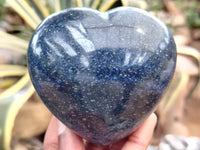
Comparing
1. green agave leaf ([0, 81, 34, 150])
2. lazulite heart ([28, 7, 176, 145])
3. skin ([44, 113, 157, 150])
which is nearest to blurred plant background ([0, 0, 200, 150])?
green agave leaf ([0, 81, 34, 150])

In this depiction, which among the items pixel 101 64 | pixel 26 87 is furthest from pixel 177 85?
pixel 101 64

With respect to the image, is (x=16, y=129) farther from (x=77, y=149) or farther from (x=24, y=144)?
(x=77, y=149)

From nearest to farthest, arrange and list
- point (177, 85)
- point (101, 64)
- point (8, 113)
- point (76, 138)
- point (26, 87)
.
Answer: point (101, 64), point (76, 138), point (8, 113), point (26, 87), point (177, 85)

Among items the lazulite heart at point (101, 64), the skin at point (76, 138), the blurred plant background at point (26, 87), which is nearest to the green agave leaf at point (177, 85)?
the blurred plant background at point (26, 87)

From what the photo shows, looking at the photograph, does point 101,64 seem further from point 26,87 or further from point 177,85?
point 177,85

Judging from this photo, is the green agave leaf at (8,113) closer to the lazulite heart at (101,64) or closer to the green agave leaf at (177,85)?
the lazulite heart at (101,64)
